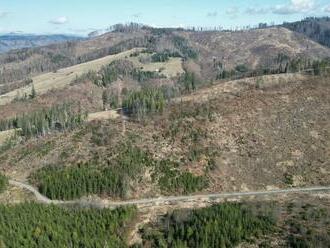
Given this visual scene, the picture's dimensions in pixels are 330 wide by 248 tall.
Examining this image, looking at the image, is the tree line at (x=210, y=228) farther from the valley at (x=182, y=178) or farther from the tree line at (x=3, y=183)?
the tree line at (x=3, y=183)

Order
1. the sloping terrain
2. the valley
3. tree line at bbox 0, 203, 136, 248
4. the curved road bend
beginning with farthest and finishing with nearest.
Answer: the sloping terrain < the curved road bend < the valley < tree line at bbox 0, 203, 136, 248

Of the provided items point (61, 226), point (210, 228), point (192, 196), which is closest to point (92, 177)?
point (192, 196)

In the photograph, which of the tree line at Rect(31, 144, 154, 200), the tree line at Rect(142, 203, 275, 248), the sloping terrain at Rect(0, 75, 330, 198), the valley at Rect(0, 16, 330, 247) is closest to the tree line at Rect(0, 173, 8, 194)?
the valley at Rect(0, 16, 330, 247)

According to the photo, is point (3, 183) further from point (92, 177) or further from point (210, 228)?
point (210, 228)

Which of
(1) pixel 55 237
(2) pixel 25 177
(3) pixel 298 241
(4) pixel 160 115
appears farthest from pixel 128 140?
(3) pixel 298 241

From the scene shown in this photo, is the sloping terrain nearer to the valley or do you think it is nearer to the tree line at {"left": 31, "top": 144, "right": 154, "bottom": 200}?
the valley

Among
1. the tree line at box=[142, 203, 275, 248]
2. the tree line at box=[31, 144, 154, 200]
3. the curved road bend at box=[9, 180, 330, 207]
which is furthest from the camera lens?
the tree line at box=[31, 144, 154, 200]

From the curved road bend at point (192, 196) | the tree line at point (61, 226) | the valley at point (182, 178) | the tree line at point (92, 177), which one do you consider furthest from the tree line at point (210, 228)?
the tree line at point (92, 177)

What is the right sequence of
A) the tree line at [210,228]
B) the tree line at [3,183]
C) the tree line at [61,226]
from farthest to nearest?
the tree line at [3,183] < the tree line at [61,226] < the tree line at [210,228]

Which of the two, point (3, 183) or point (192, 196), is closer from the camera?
point (192, 196)

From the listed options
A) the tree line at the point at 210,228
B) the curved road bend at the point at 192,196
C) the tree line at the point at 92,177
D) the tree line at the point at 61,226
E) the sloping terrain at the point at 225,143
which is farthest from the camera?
the sloping terrain at the point at 225,143

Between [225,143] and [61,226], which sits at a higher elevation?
[225,143]
